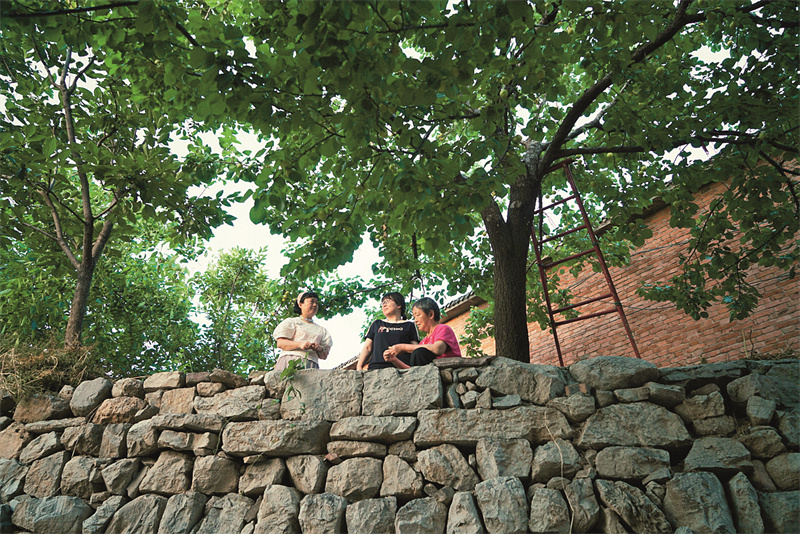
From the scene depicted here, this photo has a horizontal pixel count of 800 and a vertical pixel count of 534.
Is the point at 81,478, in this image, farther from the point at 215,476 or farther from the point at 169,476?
the point at 215,476

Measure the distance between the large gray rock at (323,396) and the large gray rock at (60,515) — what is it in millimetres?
1617

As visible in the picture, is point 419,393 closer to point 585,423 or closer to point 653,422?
point 585,423

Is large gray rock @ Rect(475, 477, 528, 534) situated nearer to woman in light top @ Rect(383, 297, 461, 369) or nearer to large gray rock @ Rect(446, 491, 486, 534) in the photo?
large gray rock @ Rect(446, 491, 486, 534)

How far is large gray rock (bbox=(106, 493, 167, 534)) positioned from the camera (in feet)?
12.0

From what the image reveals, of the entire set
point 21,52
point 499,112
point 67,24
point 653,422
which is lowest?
point 653,422

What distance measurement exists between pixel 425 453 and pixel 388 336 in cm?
115

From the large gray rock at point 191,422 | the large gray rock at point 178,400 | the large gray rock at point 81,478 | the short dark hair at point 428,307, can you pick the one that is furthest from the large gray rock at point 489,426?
the large gray rock at point 81,478

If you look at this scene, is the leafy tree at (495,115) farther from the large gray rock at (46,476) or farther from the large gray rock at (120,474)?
the large gray rock at (46,476)

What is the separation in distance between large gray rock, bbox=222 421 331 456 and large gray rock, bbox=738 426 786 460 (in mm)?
2983

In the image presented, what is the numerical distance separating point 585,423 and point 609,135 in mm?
3152

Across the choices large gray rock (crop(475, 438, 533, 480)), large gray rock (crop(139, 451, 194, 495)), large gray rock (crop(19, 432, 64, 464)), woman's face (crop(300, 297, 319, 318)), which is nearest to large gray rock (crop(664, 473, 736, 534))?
large gray rock (crop(475, 438, 533, 480))

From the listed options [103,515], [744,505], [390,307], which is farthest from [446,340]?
[103,515]

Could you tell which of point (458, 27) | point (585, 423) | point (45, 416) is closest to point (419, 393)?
point (585, 423)

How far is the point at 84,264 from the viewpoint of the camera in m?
5.29
